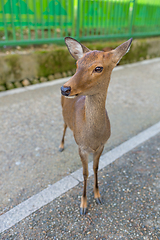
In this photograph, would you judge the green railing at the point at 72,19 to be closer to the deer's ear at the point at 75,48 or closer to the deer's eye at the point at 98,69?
the deer's ear at the point at 75,48

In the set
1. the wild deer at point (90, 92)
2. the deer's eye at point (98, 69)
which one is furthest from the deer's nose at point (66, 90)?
the deer's eye at point (98, 69)

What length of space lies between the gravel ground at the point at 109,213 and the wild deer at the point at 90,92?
0.16 m

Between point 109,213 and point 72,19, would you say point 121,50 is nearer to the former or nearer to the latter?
point 109,213

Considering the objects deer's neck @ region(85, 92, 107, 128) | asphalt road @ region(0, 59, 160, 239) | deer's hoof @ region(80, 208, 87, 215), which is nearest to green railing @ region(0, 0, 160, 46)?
asphalt road @ region(0, 59, 160, 239)

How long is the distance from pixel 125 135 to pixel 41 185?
1.84m

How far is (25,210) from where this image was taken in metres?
2.31

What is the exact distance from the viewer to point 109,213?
232 centimetres

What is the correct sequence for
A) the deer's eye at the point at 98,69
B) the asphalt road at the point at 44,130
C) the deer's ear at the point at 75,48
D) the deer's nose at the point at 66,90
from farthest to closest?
the asphalt road at the point at 44,130, the deer's ear at the point at 75,48, the deer's eye at the point at 98,69, the deer's nose at the point at 66,90

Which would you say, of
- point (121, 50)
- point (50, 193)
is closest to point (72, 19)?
point (121, 50)

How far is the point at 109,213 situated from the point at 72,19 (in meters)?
5.44

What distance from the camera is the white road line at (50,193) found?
2.22 metres

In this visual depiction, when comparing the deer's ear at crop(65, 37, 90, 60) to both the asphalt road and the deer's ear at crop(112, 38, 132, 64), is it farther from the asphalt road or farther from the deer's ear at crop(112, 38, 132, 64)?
the asphalt road

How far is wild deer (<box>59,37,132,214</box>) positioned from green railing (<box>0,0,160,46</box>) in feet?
12.3

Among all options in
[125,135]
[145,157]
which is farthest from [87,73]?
[125,135]
